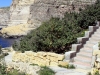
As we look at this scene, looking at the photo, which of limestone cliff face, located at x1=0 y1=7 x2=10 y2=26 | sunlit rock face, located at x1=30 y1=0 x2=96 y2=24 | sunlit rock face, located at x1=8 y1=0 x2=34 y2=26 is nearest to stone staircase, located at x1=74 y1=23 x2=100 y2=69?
sunlit rock face, located at x1=30 y1=0 x2=96 y2=24

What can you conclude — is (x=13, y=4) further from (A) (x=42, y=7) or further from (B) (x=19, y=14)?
(A) (x=42, y=7)

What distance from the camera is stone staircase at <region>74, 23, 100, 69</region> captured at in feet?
43.5

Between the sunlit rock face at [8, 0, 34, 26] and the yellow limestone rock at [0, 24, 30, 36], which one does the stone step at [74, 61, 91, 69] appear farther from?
the sunlit rock face at [8, 0, 34, 26]

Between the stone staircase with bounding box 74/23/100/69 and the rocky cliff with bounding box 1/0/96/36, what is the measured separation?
37987 millimetres

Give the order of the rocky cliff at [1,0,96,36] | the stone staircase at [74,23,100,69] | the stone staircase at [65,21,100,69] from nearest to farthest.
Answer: the stone staircase at [74,23,100,69], the stone staircase at [65,21,100,69], the rocky cliff at [1,0,96,36]

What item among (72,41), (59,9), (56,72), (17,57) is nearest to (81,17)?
(72,41)

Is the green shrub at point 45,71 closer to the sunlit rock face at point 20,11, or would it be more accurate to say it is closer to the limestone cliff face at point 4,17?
the sunlit rock face at point 20,11

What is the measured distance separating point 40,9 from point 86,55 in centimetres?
7429

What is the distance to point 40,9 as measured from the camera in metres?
87.9

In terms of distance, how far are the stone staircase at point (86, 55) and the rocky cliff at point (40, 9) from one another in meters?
38.0

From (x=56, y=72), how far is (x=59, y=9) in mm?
65543

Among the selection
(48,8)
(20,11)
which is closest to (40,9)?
(48,8)

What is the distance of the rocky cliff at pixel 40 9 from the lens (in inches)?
2625

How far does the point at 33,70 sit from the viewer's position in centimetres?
1130
